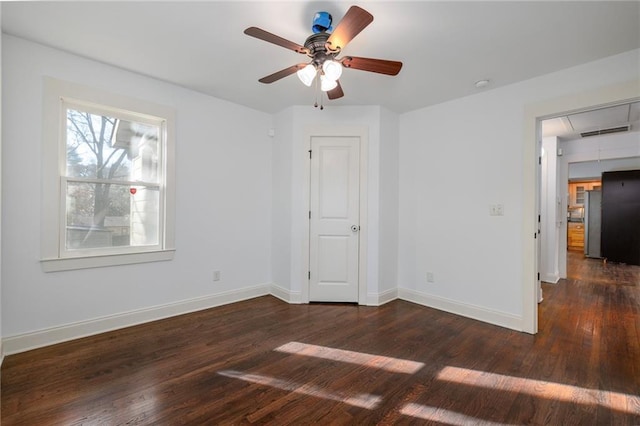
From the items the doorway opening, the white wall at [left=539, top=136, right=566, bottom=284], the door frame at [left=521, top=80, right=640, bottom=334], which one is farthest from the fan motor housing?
the white wall at [left=539, top=136, right=566, bottom=284]

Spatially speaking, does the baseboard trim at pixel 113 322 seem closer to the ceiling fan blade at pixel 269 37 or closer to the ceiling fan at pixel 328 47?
the ceiling fan at pixel 328 47

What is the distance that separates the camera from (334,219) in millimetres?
3689

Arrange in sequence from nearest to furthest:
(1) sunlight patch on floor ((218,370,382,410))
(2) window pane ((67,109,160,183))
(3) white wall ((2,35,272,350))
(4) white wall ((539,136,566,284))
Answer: (1) sunlight patch on floor ((218,370,382,410)) < (3) white wall ((2,35,272,350)) < (2) window pane ((67,109,160,183)) < (4) white wall ((539,136,566,284))

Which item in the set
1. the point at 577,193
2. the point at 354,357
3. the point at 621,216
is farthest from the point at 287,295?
the point at 577,193

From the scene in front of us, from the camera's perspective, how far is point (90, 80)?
2619mm

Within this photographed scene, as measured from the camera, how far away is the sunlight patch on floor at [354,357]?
7.16 feet

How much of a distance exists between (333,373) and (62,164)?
2950 millimetres

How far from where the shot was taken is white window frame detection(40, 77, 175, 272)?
2.42 m

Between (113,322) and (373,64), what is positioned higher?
(373,64)

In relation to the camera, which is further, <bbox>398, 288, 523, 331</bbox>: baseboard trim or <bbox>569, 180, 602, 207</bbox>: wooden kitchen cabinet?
<bbox>569, 180, 602, 207</bbox>: wooden kitchen cabinet

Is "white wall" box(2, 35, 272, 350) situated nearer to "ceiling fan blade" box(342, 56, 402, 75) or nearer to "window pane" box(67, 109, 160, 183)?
"window pane" box(67, 109, 160, 183)

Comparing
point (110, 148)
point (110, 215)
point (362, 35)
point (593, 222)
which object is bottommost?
point (593, 222)

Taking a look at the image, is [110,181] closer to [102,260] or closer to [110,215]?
[110,215]

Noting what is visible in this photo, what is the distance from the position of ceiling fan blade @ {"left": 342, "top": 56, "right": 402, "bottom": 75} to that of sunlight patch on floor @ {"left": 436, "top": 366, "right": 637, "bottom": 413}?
2.28 meters
